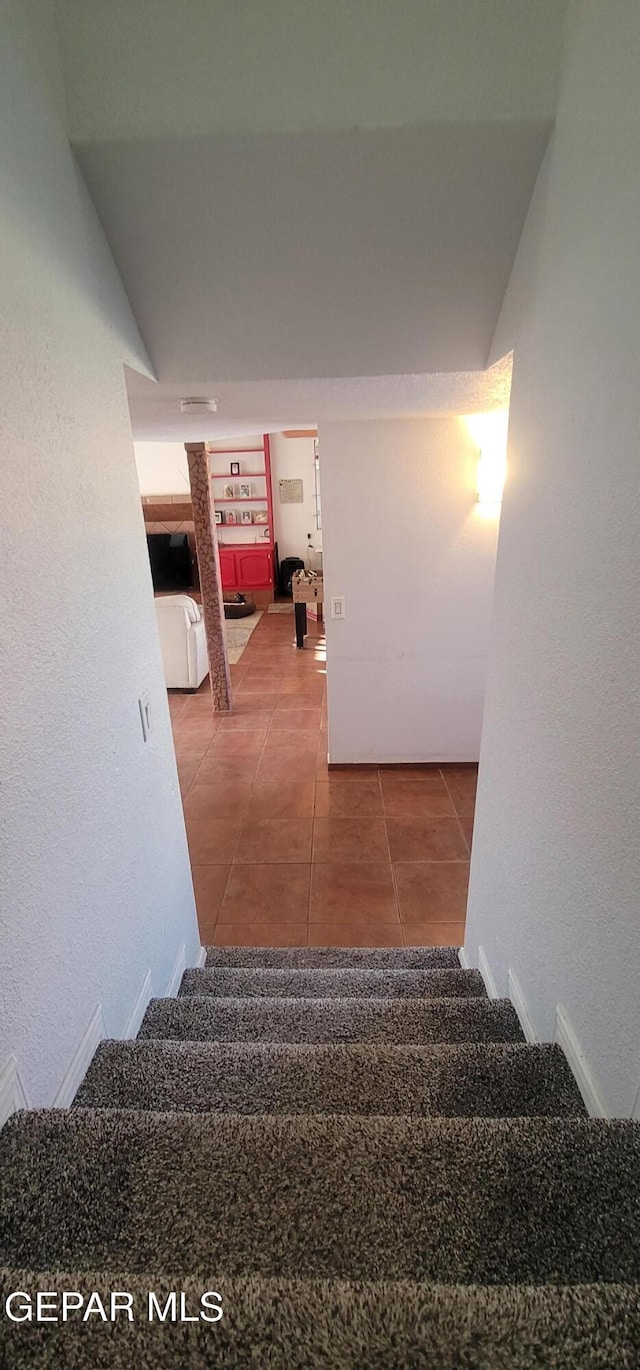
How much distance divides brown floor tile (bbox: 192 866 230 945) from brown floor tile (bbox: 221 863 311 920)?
3cm

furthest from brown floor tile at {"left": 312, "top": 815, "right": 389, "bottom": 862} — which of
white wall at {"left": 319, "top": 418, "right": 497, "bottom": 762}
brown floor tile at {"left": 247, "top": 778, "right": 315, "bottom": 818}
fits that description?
white wall at {"left": 319, "top": 418, "right": 497, "bottom": 762}

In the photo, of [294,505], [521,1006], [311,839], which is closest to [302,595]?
[311,839]

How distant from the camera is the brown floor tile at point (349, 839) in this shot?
9.49 ft

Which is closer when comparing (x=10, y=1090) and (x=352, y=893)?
(x=10, y=1090)

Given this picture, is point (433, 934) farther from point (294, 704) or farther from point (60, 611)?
point (294, 704)

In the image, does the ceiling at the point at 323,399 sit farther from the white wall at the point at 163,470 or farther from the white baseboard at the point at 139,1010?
the white wall at the point at 163,470

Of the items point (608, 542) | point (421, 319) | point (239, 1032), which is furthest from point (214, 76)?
point (239, 1032)

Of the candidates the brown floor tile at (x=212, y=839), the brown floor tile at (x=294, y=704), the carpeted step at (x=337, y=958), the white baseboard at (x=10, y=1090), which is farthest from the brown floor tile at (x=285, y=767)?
the white baseboard at (x=10, y=1090)

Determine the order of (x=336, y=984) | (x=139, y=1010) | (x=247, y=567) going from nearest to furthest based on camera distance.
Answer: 1. (x=139, y=1010)
2. (x=336, y=984)
3. (x=247, y=567)

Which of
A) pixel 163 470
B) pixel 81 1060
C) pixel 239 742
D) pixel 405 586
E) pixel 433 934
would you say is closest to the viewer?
pixel 81 1060

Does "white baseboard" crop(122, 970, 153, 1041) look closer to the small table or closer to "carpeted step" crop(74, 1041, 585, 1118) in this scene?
"carpeted step" crop(74, 1041, 585, 1118)

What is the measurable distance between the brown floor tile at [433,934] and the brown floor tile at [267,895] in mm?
460

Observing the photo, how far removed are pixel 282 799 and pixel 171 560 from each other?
20.6 feet

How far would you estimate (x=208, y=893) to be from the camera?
268 cm
